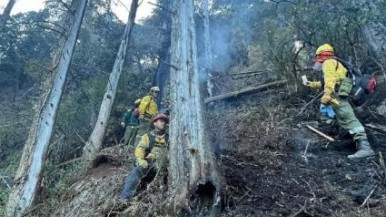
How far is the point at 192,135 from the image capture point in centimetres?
595

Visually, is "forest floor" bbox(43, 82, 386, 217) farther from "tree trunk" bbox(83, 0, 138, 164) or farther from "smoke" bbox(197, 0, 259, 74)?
"smoke" bbox(197, 0, 259, 74)

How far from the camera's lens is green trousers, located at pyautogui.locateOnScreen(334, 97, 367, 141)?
6238 mm

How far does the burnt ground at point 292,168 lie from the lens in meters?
5.12

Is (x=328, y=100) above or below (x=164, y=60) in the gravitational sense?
below

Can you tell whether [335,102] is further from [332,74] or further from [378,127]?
[378,127]

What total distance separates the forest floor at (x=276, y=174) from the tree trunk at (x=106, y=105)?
1.23 metres

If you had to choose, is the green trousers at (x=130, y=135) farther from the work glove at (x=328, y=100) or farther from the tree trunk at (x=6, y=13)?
the tree trunk at (x=6, y=13)

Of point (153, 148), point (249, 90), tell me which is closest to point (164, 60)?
point (249, 90)

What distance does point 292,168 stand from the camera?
20.7 feet

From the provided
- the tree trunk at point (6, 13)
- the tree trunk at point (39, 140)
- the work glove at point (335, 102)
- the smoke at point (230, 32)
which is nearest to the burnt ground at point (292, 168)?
the work glove at point (335, 102)

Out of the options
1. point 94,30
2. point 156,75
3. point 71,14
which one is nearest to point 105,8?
point 94,30

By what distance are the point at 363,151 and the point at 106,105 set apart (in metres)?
7.73

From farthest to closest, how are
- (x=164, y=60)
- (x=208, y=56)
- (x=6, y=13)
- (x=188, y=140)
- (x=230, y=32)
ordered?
(x=230, y=32) → (x=164, y=60) → (x=208, y=56) → (x=6, y=13) → (x=188, y=140)

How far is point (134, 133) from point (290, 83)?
4814mm
